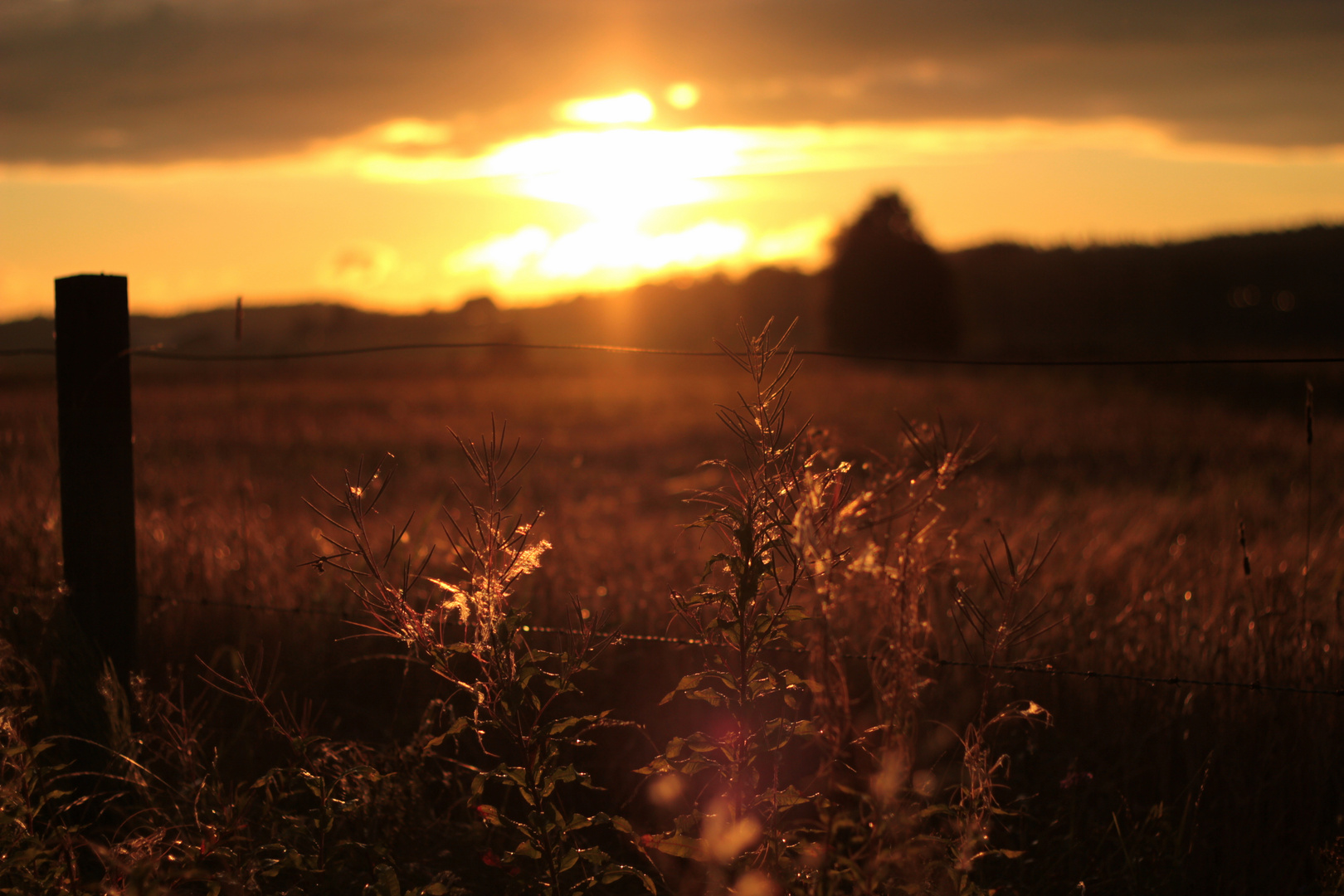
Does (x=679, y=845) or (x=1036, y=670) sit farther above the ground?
(x=1036, y=670)

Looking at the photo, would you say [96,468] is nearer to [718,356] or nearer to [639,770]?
[718,356]

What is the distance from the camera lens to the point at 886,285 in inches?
1971

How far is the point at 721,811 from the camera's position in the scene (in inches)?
79.4

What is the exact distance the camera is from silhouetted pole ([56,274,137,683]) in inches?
127

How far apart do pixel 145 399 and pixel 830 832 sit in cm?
2672

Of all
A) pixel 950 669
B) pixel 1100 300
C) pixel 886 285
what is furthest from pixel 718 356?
pixel 1100 300

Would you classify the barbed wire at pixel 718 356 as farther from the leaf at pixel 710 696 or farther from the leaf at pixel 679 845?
the leaf at pixel 679 845

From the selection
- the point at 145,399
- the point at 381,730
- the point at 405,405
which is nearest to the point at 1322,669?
the point at 381,730

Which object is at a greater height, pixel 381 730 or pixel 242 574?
pixel 242 574

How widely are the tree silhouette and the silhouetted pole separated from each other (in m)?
46.1

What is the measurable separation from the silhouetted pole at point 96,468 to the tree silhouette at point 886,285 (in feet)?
151

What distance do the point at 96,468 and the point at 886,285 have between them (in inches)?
1939

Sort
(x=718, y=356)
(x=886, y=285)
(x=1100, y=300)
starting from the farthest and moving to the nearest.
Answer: (x=1100, y=300)
(x=886, y=285)
(x=718, y=356)

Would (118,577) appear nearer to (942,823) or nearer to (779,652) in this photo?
(779,652)
